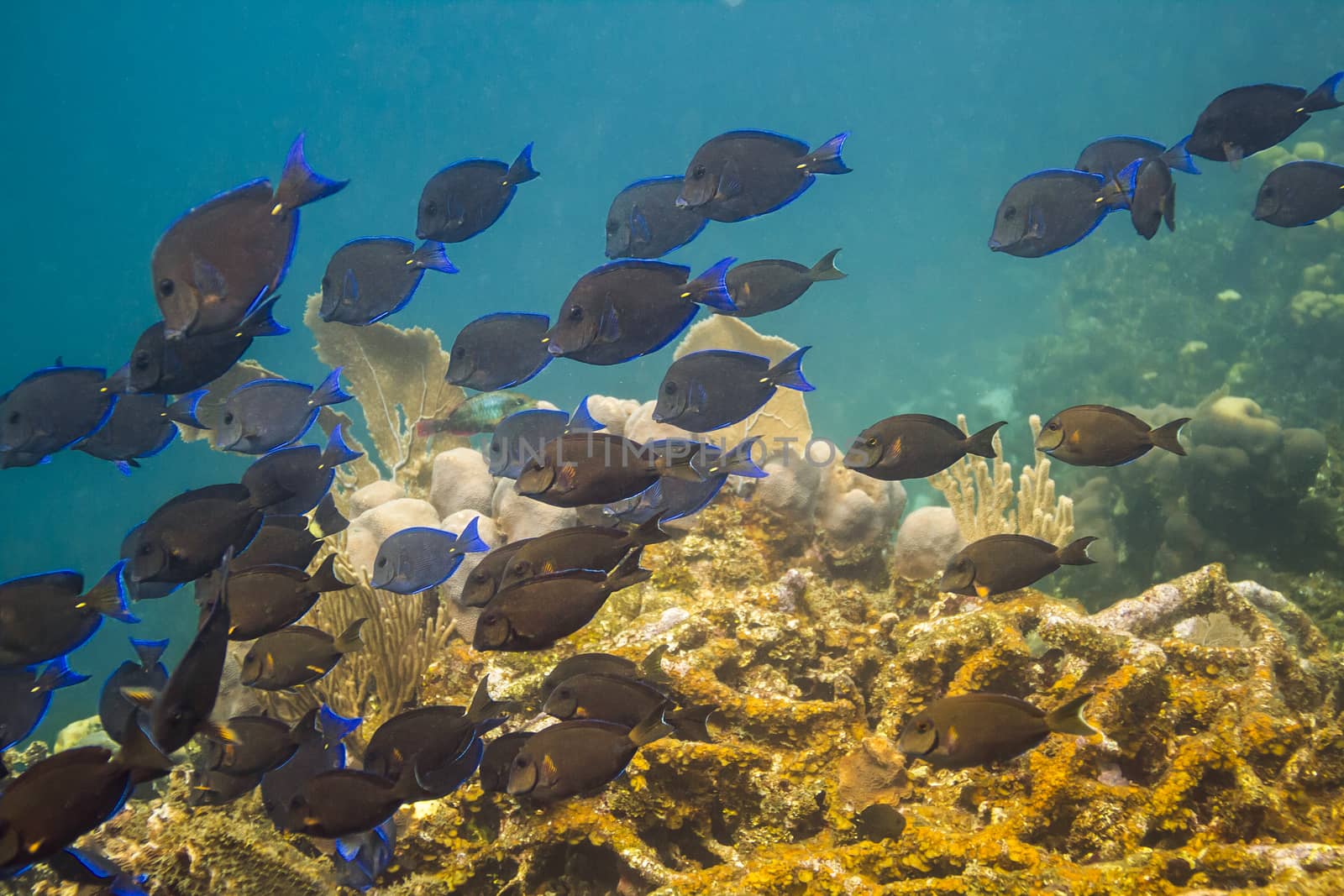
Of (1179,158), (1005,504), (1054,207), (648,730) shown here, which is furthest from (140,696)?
(1005,504)

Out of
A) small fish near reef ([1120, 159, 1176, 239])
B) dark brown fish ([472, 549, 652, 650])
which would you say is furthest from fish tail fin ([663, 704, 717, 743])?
small fish near reef ([1120, 159, 1176, 239])

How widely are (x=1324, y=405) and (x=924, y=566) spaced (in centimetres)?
1496

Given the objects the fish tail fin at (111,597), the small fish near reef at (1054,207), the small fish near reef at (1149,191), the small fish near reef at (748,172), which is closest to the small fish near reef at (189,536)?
the fish tail fin at (111,597)

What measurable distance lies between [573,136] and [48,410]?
115m

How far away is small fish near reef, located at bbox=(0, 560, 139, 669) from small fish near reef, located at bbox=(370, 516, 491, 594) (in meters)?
1.06

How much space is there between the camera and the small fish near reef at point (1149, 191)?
267cm

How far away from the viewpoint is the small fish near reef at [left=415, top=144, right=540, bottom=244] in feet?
10.1

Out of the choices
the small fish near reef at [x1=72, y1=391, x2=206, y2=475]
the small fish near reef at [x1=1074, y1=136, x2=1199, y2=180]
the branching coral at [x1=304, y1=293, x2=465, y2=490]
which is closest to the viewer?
the small fish near reef at [x1=72, y1=391, x2=206, y2=475]

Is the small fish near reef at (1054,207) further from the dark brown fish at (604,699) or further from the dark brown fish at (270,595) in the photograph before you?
the dark brown fish at (270,595)

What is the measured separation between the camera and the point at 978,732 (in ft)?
6.07

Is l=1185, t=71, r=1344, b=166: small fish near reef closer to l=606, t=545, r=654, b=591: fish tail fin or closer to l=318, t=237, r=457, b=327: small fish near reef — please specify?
l=606, t=545, r=654, b=591: fish tail fin

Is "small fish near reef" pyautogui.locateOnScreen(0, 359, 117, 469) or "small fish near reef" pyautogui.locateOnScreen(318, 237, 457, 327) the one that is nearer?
"small fish near reef" pyautogui.locateOnScreen(0, 359, 117, 469)

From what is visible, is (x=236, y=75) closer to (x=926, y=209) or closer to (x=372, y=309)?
(x=926, y=209)

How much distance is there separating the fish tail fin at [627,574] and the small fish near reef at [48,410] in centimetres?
213
